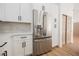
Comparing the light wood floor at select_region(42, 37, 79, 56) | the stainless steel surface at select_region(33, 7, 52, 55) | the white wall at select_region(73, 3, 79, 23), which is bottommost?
the light wood floor at select_region(42, 37, 79, 56)

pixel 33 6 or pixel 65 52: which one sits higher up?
pixel 33 6

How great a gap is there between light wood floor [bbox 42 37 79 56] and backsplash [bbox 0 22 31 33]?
0.51 meters

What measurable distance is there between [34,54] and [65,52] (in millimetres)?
484

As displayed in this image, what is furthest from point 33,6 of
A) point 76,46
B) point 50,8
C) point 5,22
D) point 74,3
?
point 76,46

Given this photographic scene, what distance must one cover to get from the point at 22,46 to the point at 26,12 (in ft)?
1.73

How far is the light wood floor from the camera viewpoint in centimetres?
189

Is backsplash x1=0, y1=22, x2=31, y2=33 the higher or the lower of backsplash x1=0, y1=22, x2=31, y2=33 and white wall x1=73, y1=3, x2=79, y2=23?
the lower

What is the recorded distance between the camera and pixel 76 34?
189 cm

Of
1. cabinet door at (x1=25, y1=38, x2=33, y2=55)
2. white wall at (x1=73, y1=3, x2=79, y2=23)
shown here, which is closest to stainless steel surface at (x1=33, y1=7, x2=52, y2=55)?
cabinet door at (x1=25, y1=38, x2=33, y2=55)

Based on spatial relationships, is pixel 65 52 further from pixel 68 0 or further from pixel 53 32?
pixel 68 0

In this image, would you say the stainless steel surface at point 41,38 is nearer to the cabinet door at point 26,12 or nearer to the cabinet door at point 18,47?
the cabinet door at point 26,12

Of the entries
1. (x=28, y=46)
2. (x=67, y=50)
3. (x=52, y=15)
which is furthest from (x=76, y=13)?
(x=28, y=46)

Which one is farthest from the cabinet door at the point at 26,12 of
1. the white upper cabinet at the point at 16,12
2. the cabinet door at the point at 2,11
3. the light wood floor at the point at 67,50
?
the light wood floor at the point at 67,50

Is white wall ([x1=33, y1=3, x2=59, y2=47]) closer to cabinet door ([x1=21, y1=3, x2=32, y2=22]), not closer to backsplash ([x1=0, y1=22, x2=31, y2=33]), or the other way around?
cabinet door ([x1=21, y1=3, x2=32, y2=22])
